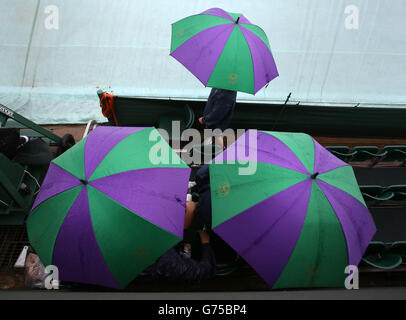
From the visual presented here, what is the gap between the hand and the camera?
3151 millimetres

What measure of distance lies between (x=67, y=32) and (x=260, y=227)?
17.7 feet

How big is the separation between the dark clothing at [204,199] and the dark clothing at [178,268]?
38 cm

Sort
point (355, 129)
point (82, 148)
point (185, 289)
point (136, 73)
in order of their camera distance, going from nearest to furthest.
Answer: point (82, 148) → point (185, 289) → point (355, 129) → point (136, 73)

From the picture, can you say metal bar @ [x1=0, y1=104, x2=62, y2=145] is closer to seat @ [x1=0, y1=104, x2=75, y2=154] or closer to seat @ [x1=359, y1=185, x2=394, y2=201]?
seat @ [x1=0, y1=104, x2=75, y2=154]

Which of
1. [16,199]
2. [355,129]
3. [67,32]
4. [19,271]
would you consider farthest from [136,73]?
[355,129]

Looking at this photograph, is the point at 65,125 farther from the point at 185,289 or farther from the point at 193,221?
the point at 185,289

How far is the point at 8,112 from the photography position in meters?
3.46

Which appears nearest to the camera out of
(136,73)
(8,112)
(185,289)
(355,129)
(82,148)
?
(82,148)

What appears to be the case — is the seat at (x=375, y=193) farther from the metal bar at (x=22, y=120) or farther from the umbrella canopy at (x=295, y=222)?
the metal bar at (x=22, y=120)

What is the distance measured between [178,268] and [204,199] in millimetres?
714

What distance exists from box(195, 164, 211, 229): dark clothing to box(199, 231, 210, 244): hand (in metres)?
0.10

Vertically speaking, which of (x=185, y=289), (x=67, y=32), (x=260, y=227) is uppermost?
(x=67, y=32)

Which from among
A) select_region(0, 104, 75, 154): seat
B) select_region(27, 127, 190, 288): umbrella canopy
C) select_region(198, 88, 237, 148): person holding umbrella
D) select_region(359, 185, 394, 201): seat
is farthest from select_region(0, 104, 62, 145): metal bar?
select_region(359, 185, 394, 201): seat

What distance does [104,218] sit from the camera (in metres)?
2.23
